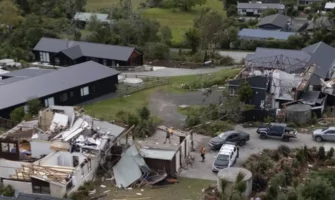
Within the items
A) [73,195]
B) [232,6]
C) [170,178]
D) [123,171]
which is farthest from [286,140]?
[232,6]

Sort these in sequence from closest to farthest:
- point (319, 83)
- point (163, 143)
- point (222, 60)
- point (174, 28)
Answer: point (163, 143) → point (319, 83) → point (222, 60) → point (174, 28)

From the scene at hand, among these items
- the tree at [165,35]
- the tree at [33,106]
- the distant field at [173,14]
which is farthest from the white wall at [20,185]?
the distant field at [173,14]

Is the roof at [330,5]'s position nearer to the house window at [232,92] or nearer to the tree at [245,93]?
the house window at [232,92]

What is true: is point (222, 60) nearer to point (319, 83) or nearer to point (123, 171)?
point (319, 83)

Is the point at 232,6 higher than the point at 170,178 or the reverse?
higher

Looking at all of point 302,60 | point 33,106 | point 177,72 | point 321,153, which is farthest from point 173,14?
point 321,153
